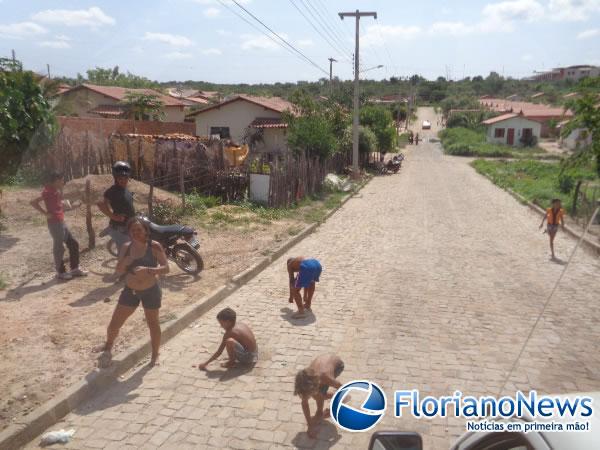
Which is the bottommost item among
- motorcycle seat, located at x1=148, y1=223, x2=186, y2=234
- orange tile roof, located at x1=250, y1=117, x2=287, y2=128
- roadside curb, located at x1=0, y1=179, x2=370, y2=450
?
roadside curb, located at x1=0, y1=179, x2=370, y2=450

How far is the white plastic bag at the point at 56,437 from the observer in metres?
4.08

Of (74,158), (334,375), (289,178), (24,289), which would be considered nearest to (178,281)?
(24,289)

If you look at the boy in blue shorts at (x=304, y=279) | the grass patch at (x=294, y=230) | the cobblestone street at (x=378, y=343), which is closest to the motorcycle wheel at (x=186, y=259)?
the cobblestone street at (x=378, y=343)

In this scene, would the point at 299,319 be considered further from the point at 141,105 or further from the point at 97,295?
the point at 141,105

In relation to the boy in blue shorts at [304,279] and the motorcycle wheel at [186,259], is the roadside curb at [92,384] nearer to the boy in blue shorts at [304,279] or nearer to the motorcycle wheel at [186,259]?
the motorcycle wheel at [186,259]

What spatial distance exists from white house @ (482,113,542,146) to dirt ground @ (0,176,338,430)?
47.7 meters

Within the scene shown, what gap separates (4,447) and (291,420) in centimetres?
228

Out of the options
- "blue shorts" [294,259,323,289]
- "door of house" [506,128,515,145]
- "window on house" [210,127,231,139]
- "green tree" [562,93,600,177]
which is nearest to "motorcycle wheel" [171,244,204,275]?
"blue shorts" [294,259,323,289]

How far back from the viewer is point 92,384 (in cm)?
484

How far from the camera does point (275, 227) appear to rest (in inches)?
501

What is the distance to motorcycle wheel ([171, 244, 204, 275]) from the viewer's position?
8.28 meters

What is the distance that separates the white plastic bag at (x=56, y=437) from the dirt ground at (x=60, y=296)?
33cm

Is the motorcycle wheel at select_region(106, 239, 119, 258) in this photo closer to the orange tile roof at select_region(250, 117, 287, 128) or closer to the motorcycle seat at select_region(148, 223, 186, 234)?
the motorcycle seat at select_region(148, 223, 186, 234)

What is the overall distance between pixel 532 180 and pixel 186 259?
2151cm
